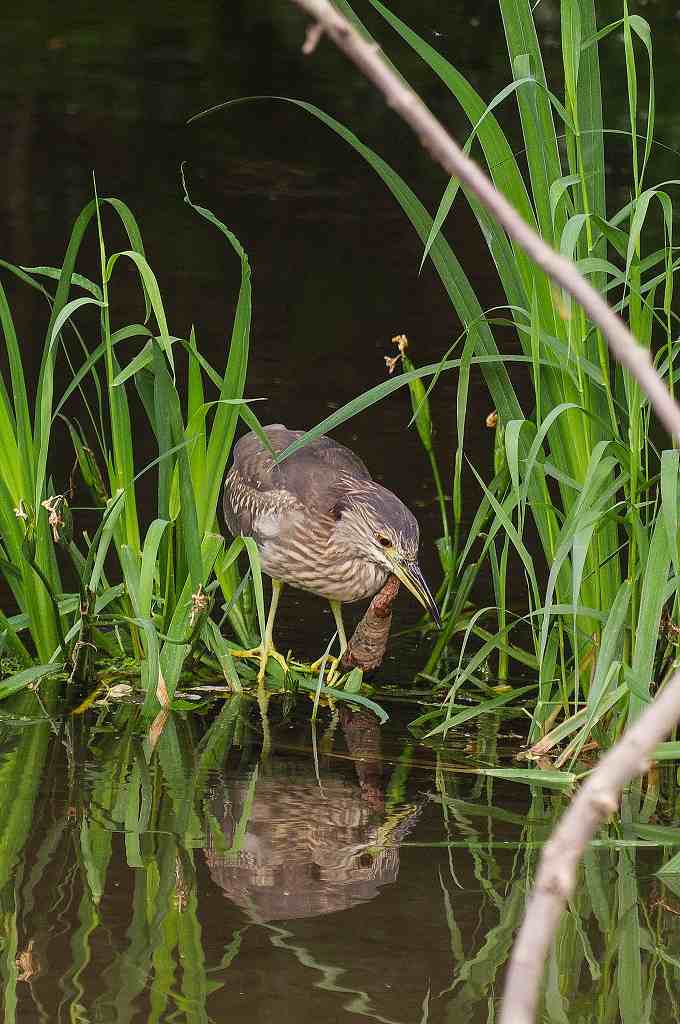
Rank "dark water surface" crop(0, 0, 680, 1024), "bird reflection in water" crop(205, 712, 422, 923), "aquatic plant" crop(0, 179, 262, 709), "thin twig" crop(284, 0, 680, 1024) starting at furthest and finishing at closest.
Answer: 1. "aquatic plant" crop(0, 179, 262, 709)
2. "bird reflection in water" crop(205, 712, 422, 923)
3. "dark water surface" crop(0, 0, 680, 1024)
4. "thin twig" crop(284, 0, 680, 1024)

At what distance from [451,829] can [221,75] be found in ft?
27.8

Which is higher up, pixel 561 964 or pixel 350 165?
pixel 350 165

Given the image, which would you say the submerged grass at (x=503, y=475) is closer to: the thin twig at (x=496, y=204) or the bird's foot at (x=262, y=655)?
the bird's foot at (x=262, y=655)

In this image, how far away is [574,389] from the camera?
2.96 m

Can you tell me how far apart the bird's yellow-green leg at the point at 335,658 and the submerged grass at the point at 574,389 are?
0.99 ft

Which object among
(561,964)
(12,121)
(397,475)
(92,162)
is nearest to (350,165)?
(92,162)

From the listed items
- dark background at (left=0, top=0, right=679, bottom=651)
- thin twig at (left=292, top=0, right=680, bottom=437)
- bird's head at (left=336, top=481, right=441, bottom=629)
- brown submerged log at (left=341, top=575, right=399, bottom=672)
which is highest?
dark background at (left=0, top=0, right=679, bottom=651)

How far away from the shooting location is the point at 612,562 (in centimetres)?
309

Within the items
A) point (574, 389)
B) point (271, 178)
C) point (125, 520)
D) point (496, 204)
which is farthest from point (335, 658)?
point (271, 178)

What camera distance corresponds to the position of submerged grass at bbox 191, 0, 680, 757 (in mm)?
2756

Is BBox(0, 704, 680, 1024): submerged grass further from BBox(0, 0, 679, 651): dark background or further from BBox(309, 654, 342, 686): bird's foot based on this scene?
BBox(0, 0, 679, 651): dark background

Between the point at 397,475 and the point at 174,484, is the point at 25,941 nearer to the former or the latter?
the point at 174,484

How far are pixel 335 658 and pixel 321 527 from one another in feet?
1.03

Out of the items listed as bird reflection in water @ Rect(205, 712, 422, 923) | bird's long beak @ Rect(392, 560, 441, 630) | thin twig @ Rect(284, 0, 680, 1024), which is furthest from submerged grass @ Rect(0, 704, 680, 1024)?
thin twig @ Rect(284, 0, 680, 1024)
